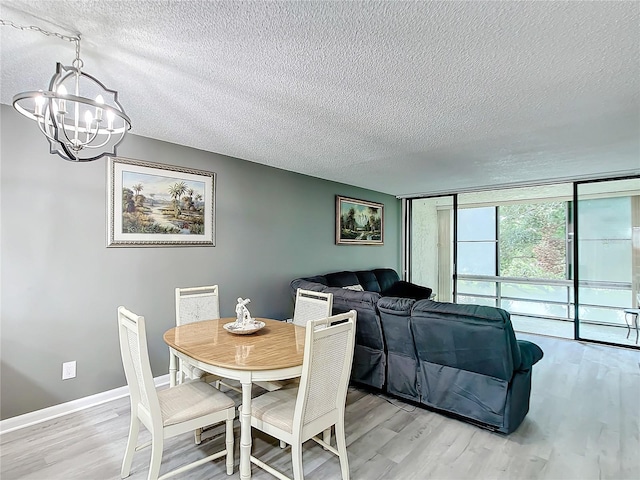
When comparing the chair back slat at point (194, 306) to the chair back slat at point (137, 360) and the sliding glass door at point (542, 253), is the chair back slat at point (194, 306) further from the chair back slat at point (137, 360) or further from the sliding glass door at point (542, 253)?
the sliding glass door at point (542, 253)

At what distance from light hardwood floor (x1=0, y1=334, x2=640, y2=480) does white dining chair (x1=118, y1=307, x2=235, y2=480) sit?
12.4 inches

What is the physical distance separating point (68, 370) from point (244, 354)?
1811mm

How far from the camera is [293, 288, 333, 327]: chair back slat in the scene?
9.43ft

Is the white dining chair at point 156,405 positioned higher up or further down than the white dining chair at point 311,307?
further down

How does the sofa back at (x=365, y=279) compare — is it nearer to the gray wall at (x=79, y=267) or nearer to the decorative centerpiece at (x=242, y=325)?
the gray wall at (x=79, y=267)

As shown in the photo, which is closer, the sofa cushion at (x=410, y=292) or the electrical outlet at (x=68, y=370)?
the electrical outlet at (x=68, y=370)

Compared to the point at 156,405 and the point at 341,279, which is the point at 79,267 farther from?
the point at 341,279

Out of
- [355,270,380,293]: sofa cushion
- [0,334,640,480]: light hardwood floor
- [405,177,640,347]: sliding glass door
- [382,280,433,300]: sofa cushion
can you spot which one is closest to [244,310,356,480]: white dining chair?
[0,334,640,480]: light hardwood floor

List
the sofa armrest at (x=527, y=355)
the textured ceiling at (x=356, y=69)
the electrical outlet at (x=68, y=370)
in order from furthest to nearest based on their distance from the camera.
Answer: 1. the electrical outlet at (x=68, y=370)
2. the sofa armrest at (x=527, y=355)
3. the textured ceiling at (x=356, y=69)

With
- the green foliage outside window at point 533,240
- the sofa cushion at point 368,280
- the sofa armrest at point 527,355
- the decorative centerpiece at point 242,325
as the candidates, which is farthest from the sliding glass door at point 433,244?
the decorative centerpiece at point 242,325

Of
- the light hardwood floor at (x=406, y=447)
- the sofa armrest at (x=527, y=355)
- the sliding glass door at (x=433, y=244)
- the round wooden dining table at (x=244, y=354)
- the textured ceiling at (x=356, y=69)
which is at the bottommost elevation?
the light hardwood floor at (x=406, y=447)

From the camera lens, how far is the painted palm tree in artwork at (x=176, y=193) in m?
3.36

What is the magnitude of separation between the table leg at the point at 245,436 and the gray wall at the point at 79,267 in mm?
1791

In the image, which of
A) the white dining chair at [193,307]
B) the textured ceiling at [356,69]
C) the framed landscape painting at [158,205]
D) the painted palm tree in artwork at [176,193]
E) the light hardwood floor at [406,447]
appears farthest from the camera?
the painted palm tree in artwork at [176,193]
